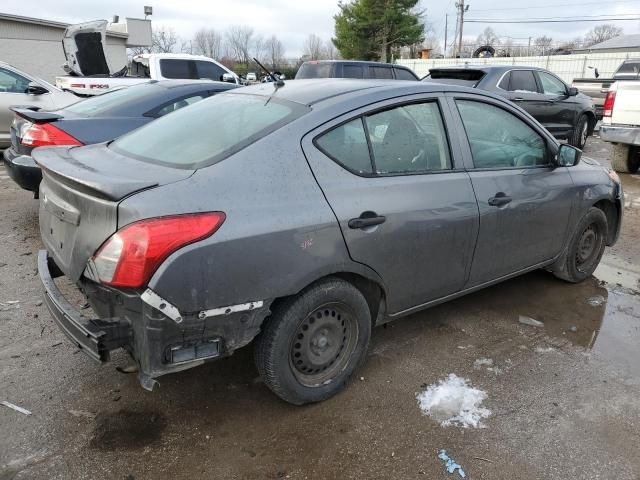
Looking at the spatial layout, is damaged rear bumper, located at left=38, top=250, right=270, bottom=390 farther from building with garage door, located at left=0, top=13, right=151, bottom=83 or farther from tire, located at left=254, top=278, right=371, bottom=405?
building with garage door, located at left=0, top=13, right=151, bottom=83

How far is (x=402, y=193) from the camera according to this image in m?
2.88

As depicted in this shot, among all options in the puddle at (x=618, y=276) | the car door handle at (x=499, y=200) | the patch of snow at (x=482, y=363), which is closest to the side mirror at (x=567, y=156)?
the car door handle at (x=499, y=200)

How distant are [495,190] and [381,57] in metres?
36.3

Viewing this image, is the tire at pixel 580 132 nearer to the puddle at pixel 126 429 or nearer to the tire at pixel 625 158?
the tire at pixel 625 158

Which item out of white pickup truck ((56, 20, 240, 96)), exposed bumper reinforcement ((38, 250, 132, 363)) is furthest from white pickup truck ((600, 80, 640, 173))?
exposed bumper reinforcement ((38, 250, 132, 363))

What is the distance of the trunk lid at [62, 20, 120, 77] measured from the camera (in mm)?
12445

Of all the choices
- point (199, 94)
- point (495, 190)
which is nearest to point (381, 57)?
point (199, 94)

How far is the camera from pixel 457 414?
278cm

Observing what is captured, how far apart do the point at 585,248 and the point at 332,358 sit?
285 centimetres

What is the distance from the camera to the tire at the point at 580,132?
11.1m

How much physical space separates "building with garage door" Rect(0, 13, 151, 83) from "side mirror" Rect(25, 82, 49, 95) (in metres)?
14.1

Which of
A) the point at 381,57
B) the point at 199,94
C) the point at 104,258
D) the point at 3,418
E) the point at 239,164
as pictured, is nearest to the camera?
the point at 104,258

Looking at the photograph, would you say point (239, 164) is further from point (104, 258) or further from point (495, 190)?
point (495, 190)

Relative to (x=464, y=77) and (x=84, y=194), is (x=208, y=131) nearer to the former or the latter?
(x=84, y=194)
